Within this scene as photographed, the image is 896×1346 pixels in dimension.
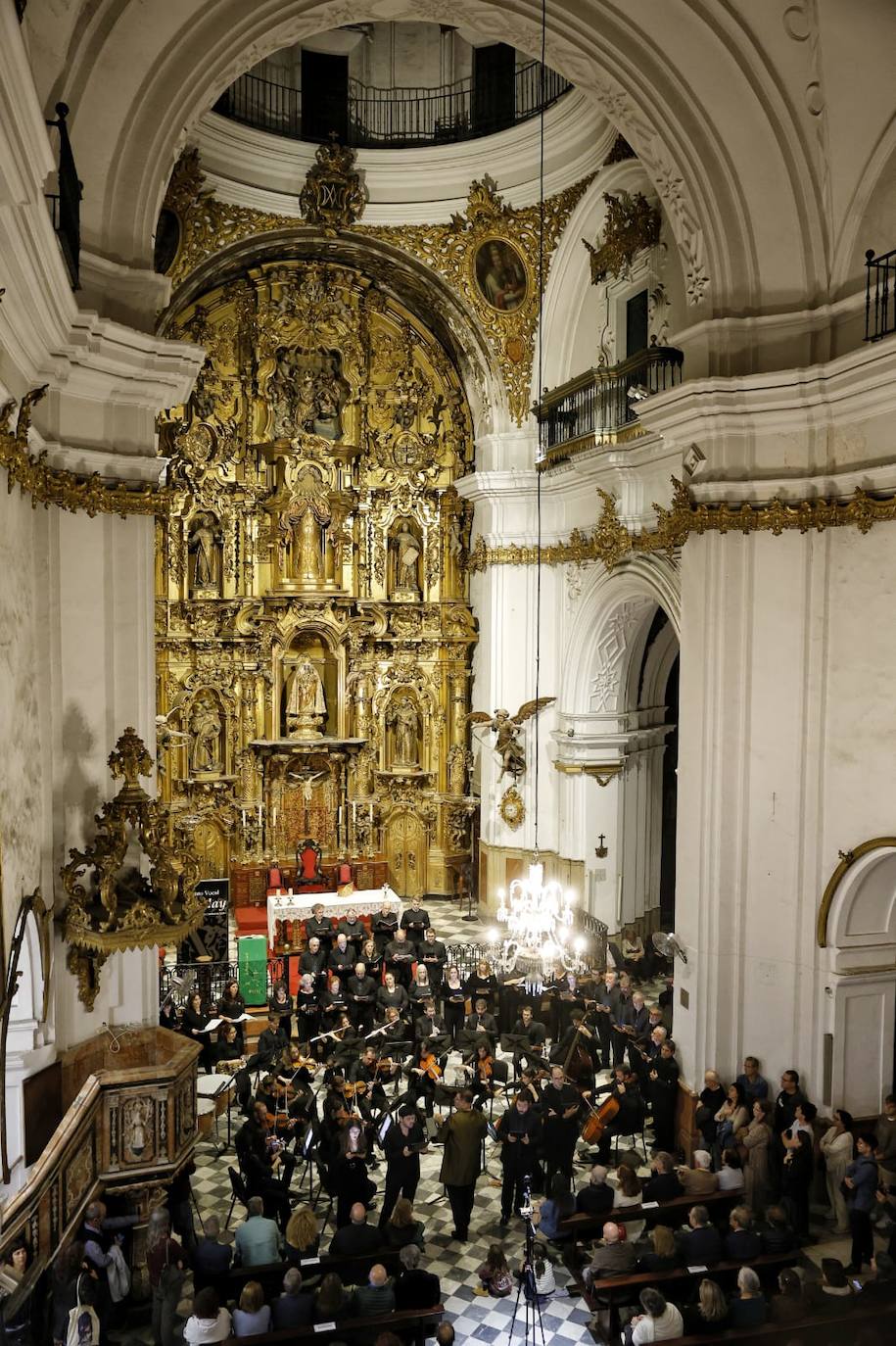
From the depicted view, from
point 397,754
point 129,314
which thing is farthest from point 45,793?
point 397,754

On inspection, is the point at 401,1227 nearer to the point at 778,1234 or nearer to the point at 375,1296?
the point at 375,1296

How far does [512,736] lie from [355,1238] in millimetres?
10369

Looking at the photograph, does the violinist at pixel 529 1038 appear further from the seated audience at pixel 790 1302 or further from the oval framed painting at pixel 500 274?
the oval framed painting at pixel 500 274

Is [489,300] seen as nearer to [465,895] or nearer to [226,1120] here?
[465,895]

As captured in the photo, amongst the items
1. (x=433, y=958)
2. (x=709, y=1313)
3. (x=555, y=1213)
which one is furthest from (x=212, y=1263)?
(x=433, y=958)

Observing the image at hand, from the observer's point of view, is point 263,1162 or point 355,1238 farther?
point 263,1162

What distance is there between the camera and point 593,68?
10586 millimetres

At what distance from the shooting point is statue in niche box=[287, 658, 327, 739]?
1903 cm

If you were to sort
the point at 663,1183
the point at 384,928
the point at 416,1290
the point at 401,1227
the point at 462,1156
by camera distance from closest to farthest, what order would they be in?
the point at 416,1290 < the point at 401,1227 < the point at 663,1183 < the point at 462,1156 < the point at 384,928

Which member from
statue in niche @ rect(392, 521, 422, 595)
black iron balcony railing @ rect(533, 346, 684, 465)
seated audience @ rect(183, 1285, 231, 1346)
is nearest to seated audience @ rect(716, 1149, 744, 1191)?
seated audience @ rect(183, 1285, 231, 1346)

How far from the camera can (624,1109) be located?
1030cm

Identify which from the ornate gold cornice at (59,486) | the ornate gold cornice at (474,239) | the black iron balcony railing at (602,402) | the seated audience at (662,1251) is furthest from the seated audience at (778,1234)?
the ornate gold cornice at (474,239)

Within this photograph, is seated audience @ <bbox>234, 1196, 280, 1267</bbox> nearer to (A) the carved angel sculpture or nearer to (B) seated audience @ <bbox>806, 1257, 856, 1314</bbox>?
(B) seated audience @ <bbox>806, 1257, 856, 1314</bbox>

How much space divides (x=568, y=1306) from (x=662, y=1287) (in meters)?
1.28
